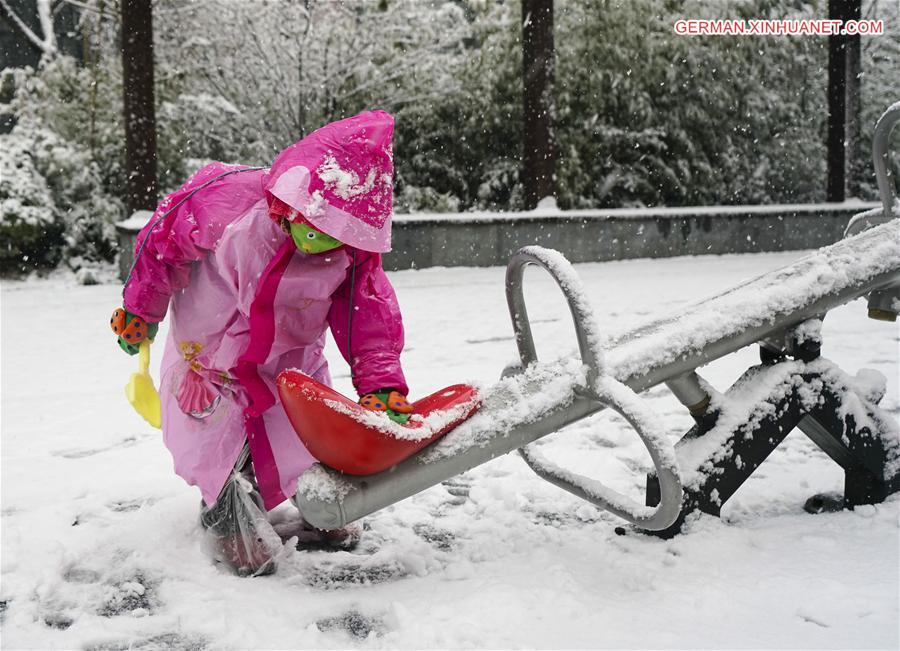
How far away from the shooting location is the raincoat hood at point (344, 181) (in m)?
1.86

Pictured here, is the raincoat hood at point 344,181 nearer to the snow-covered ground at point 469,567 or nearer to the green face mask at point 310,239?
the green face mask at point 310,239

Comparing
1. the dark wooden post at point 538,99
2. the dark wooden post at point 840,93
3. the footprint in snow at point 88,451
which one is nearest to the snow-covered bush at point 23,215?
Result: the dark wooden post at point 538,99

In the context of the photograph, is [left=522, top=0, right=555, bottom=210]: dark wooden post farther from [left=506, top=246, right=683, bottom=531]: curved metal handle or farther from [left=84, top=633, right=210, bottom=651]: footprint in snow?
[left=84, top=633, right=210, bottom=651]: footprint in snow

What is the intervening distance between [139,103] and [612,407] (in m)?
6.35

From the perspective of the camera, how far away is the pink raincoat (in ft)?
6.28

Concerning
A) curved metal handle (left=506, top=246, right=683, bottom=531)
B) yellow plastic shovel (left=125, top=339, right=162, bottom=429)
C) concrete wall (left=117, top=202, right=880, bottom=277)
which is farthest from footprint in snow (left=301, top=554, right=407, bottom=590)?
concrete wall (left=117, top=202, right=880, bottom=277)

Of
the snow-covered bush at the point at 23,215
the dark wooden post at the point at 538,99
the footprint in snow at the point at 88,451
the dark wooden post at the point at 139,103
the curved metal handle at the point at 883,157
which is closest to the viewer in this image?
the curved metal handle at the point at 883,157

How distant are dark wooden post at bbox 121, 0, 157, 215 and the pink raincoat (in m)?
5.46

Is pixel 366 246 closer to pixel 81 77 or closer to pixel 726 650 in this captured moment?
pixel 726 650

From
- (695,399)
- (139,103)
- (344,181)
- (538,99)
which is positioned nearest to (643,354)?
(695,399)

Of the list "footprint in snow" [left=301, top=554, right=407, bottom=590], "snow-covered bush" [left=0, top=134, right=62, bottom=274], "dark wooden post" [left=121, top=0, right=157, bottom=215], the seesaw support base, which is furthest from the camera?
"snow-covered bush" [left=0, top=134, right=62, bottom=274]

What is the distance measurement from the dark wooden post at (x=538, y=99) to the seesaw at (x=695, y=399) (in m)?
5.69

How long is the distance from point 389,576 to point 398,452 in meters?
0.40

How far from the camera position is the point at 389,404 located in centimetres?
198
